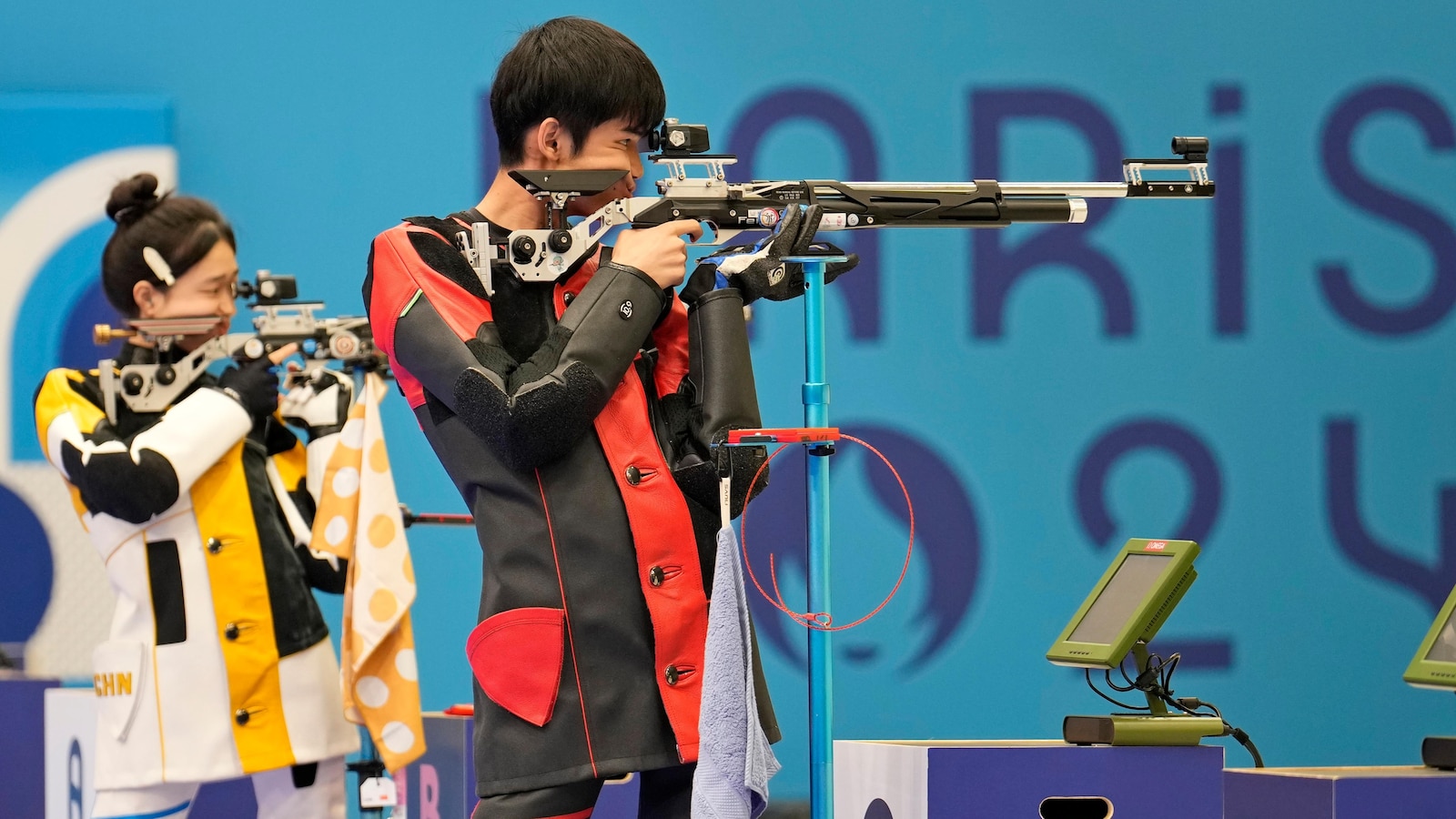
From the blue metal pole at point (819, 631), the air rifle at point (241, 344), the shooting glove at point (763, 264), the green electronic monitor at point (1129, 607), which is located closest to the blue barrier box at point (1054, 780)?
the green electronic monitor at point (1129, 607)

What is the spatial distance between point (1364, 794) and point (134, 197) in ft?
7.61

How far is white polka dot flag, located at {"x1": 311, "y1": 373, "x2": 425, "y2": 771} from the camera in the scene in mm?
2652

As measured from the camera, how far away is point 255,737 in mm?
2518

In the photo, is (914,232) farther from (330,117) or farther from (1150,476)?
(330,117)

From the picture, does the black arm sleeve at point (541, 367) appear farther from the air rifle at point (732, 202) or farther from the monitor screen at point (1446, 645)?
the monitor screen at point (1446, 645)

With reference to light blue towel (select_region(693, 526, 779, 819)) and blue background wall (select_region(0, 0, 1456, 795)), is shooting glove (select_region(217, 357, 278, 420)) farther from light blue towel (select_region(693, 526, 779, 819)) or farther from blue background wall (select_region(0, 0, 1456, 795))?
light blue towel (select_region(693, 526, 779, 819))

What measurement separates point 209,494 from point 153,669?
310 mm

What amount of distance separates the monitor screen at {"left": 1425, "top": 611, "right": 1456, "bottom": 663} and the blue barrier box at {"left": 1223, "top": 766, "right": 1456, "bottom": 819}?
16cm

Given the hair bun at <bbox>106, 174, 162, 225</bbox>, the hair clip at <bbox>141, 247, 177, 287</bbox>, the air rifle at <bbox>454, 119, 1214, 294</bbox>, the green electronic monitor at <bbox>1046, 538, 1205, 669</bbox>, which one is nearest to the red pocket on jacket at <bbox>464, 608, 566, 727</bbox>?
the air rifle at <bbox>454, 119, 1214, 294</bbox>

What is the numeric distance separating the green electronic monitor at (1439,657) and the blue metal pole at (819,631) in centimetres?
97

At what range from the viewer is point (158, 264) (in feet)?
9.00

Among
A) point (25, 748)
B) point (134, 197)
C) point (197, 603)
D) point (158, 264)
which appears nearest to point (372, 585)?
point (197, 603)

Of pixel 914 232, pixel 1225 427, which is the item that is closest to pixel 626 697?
pixel 914 232

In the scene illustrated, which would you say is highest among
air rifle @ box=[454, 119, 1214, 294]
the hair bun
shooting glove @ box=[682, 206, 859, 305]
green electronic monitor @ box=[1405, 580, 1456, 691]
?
the hair bun
